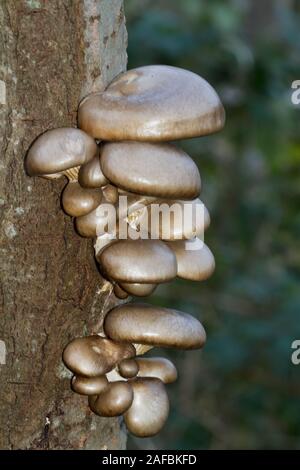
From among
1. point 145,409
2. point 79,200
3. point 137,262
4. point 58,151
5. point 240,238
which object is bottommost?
point 240,238

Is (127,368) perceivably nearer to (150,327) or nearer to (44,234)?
(150,327)

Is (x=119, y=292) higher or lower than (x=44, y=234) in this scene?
lower

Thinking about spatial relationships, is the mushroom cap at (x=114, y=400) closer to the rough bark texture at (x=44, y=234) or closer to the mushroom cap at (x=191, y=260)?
the rough bark texture at (x=44, y=234)

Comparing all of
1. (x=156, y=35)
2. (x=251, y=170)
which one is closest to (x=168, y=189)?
(x=156, y=35)

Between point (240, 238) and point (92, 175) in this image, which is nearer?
point (92, 175)

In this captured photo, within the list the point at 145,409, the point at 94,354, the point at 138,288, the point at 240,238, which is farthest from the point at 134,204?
the point at 240,238

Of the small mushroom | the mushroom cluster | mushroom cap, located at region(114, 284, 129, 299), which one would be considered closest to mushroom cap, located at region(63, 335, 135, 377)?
the mushroom cluster
